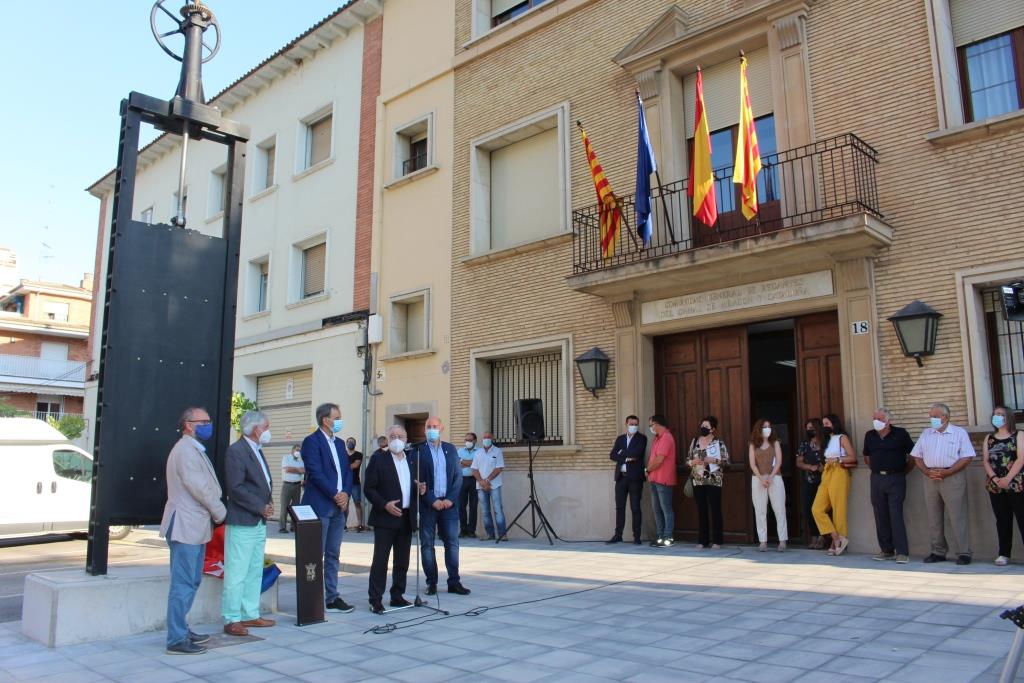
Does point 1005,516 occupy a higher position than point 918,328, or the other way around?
point 918,328

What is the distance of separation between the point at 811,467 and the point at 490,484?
5.31 m

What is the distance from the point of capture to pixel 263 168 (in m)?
22.1

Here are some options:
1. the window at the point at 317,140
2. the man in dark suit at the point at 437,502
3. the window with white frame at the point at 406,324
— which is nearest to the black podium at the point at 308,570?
the man in dark suit at the point at 437,502

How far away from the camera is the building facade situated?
18.1 m

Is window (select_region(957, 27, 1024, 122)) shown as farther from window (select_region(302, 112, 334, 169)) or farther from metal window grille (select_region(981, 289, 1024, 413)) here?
window (select_region(302, 112, 334, 169))

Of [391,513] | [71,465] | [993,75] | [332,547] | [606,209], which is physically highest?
[993,75]

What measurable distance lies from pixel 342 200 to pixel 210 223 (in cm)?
649

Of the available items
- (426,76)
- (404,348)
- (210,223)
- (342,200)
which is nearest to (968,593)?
(404,348)

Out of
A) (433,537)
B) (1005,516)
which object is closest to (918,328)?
(1005,516)

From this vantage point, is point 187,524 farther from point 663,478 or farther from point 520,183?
point 520,183

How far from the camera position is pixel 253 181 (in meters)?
22.2

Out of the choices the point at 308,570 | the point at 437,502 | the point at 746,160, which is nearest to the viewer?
the point at 308,570

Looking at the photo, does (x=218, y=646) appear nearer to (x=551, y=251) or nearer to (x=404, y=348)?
(x=551, y=251)

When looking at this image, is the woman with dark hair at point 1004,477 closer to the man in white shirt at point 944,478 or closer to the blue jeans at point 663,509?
A: the man in white shirt at point 944,478
